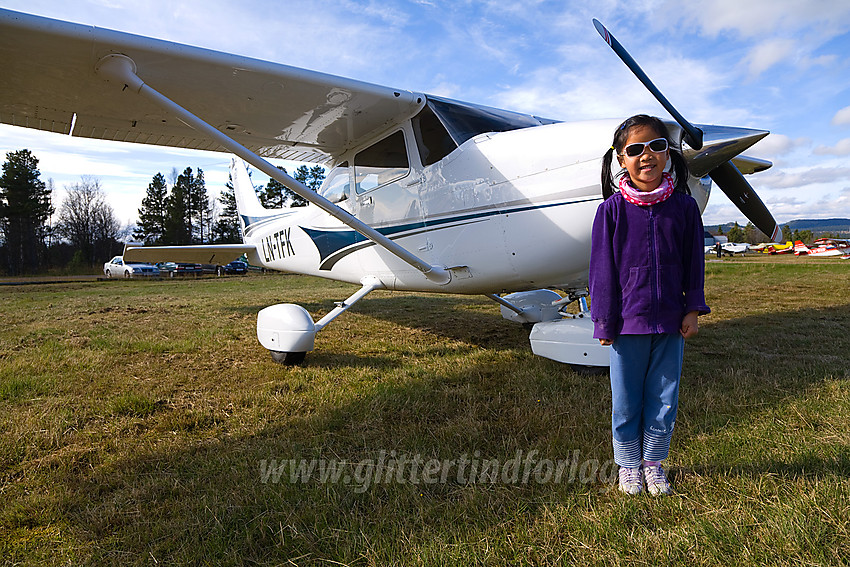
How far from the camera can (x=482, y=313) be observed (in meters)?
7.44

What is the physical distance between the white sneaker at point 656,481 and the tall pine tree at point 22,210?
4835cm

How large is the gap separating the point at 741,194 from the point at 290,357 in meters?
3.92

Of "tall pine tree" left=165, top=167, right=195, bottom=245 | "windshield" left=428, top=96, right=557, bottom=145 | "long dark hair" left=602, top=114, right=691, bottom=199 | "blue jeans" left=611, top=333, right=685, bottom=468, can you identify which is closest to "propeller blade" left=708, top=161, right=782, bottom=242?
"windshield" left=428, top=96, right=557, bottom=145

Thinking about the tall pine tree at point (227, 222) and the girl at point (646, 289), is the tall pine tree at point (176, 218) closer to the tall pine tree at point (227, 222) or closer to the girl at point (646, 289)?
the tall pine tree at point (227, 222)

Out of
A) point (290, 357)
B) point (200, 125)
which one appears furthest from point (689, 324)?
point (200, 125)

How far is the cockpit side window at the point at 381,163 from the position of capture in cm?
451

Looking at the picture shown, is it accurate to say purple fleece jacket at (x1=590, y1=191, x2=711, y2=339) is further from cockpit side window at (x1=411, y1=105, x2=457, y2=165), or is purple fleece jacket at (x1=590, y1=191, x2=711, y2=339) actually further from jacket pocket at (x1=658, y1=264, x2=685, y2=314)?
cockpit side window at (x1=411, y1=105, x2=457, y2=165)

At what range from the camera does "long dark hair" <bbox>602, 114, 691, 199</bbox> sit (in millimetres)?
1811

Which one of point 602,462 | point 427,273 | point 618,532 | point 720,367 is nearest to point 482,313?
point 427,273

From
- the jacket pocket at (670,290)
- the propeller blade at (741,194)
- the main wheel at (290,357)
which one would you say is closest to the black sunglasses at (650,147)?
the jacket pocket at (670,290)

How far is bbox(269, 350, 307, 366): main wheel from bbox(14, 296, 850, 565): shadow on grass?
172 mm

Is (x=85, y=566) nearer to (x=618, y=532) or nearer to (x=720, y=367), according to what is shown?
(x=618, y=532)

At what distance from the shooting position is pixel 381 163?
477 cm

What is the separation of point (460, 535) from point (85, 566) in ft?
4.00
